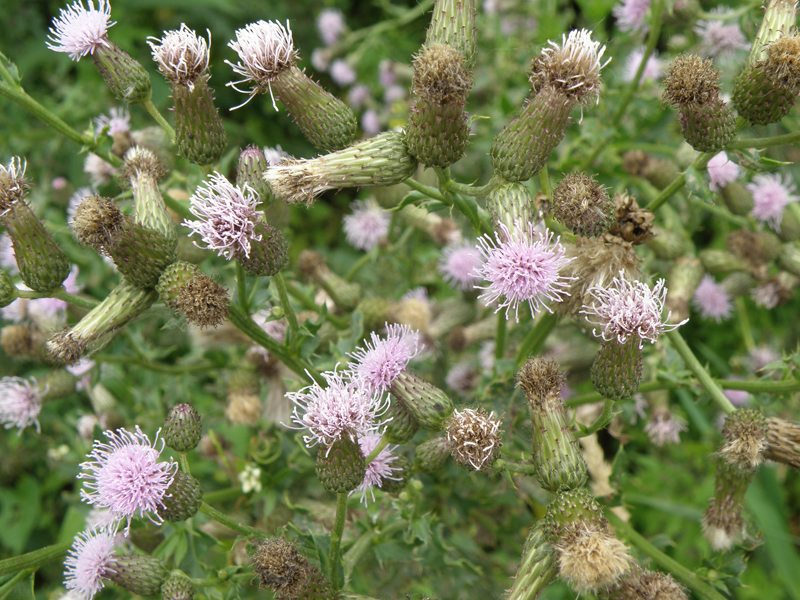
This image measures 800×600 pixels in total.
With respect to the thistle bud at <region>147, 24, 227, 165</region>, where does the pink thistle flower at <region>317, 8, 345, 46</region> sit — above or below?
below

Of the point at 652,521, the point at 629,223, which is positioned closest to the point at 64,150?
the point at 629,223

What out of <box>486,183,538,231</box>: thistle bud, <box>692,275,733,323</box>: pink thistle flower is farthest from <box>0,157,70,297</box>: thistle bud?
<box>692,275,733,323</box>: pink thistle flower

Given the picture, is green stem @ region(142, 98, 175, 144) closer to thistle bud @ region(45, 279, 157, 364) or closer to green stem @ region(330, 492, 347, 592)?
thistle bud @ region(45, 279, 157, 364)

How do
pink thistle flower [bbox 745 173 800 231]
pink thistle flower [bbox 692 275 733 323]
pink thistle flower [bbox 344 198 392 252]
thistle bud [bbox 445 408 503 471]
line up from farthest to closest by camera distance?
pink thistle flower [bbox 344 198 392 252] → pink thistle flower [bbox 692 275 733 323] → pink thistle flower [bbox 745 173 800 231] → thistle bud [bbox 445 408 503 471]

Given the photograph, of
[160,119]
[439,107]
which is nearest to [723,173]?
[439,107]

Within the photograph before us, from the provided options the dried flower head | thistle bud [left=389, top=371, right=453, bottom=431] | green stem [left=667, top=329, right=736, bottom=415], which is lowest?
green stem [left=667, top=329, right=736, bottom=415]

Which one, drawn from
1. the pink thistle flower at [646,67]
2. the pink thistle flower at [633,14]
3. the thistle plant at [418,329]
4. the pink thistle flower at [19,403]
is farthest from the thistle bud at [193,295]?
the pink thistle flower at [633,14]

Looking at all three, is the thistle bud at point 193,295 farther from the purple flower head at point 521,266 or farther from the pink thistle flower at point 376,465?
the purple flower head at point 521,266

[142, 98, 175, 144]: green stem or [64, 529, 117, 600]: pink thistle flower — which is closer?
[64, 529, 117, 600]: pink thistle flower
